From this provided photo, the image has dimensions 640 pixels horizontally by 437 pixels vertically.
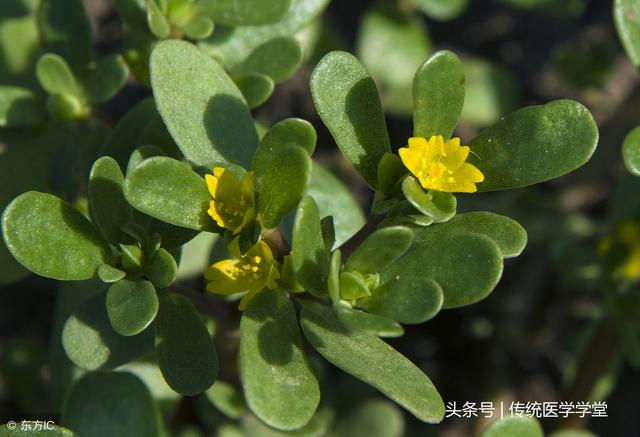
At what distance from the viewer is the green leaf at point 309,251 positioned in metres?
1.14

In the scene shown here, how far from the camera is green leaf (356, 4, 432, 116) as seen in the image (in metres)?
2.57

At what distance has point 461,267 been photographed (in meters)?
1.18

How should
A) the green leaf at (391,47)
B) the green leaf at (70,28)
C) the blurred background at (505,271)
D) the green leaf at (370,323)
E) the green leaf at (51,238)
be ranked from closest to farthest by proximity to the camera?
the green leaf at (370,323) → the green leaf at (51,238) → the green leaf at (70,28) → the blurred background at (505,271) → the green leaf at (391,47)

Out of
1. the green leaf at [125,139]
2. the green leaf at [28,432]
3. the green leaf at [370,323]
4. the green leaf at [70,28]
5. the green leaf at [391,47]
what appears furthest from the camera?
the green leaf at [391,47]

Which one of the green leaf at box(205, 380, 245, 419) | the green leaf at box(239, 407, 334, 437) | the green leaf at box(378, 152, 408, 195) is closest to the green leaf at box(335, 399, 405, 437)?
the green leaf at box(239, 407, 334, 437)

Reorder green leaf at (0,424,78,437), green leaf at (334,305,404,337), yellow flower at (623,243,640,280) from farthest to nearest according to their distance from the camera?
1. yellow flower at (623,243,640,280)
2. green leaf at (0,424,78,437)
3. green leaf at (334,305,404,337)

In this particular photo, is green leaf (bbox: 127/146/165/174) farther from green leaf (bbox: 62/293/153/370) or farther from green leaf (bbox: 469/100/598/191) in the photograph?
green leaf (bbox: 469/100/598/191)

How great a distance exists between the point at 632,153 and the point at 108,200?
949 millimetres

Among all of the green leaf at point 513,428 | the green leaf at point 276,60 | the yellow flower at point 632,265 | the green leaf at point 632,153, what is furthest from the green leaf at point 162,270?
the yellow flower at point 632,265

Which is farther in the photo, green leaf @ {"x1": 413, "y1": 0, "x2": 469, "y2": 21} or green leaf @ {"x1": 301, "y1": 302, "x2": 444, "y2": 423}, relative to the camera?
green leaf @ {"x1": 413, "y1": 0, "x2": 469, "y2": 21}

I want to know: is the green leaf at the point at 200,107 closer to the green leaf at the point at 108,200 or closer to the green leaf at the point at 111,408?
the green leaf at the point at 108,200

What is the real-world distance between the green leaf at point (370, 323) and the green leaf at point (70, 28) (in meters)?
0.91

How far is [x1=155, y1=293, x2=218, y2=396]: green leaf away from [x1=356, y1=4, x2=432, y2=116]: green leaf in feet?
4.68

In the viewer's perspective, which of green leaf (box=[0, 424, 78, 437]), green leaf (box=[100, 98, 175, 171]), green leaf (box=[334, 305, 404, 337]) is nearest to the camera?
green leaf (box=[334, 305, 404, 337])
